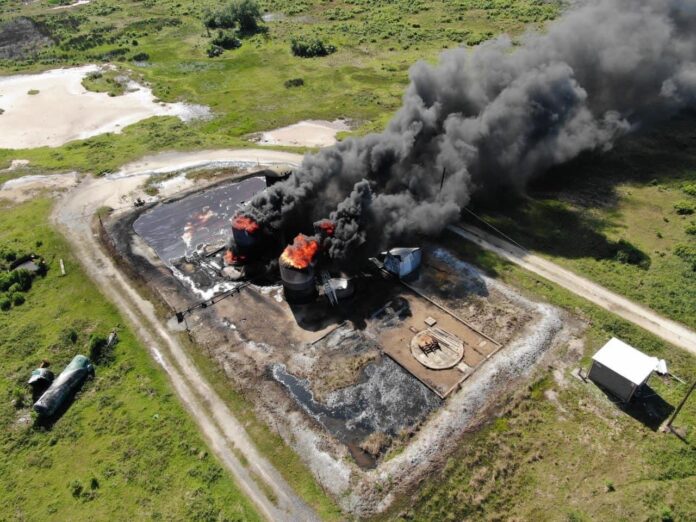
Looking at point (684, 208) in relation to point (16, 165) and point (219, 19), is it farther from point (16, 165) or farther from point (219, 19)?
point (219, 19)

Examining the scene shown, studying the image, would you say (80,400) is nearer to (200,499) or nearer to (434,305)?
(200,499)

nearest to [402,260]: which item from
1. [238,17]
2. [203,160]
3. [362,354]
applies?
[362,354]

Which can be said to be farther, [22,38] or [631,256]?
[22,38]

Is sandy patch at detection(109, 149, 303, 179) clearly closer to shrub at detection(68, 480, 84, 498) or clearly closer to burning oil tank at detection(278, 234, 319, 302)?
burning oil tank at detection(278, 234, 319, 302)

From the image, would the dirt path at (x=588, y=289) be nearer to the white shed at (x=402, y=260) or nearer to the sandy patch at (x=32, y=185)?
the white shed at (x=402, y=260)

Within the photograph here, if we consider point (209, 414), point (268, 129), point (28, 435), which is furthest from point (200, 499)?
point (268, 129)

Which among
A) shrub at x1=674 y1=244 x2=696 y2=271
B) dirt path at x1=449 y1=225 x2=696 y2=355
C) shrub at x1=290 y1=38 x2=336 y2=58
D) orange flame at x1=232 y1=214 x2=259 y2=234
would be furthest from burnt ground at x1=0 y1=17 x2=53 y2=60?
shrub at x1=674 y1=244 x2=696 y2=271
